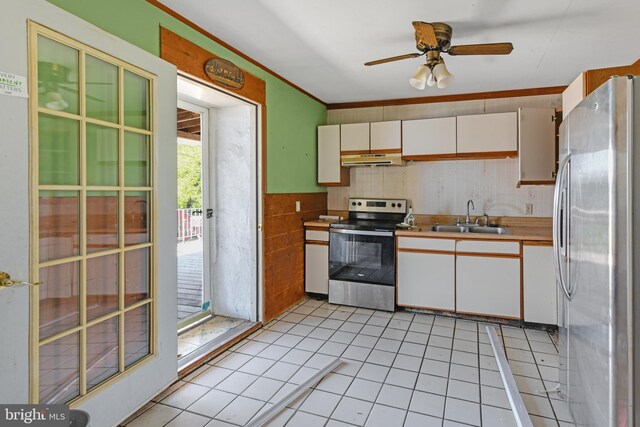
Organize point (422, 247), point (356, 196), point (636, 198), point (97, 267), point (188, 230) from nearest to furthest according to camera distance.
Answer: point (636, 198) < point (97, 267) < point (422, 247) < point (356, 196) < point (188, 230)

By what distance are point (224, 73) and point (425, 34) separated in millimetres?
1482

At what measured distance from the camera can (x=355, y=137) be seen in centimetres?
434

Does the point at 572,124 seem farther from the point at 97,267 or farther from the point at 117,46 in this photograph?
the point at 97,267

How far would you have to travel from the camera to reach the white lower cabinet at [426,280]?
365 cm

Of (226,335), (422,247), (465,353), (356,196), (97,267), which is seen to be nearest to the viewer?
(97,267)

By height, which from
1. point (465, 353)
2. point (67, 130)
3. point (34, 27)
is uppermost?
point (34, 27)

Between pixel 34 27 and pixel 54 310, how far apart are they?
1200 millimetres

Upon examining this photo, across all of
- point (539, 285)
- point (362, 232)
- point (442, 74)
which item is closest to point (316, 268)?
point (362, 232)

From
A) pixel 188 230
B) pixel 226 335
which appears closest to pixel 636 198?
pixel 226 335

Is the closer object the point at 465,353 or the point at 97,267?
the point at 97,267

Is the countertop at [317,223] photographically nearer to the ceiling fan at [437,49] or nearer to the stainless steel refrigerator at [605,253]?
the ceiling fan at [437,49]

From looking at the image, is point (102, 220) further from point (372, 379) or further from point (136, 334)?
point (372, 379)

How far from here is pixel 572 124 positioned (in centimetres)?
186

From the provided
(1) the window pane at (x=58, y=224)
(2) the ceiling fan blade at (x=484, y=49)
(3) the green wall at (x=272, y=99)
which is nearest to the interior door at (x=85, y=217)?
(1) the window pane at (x=58, y=224)
